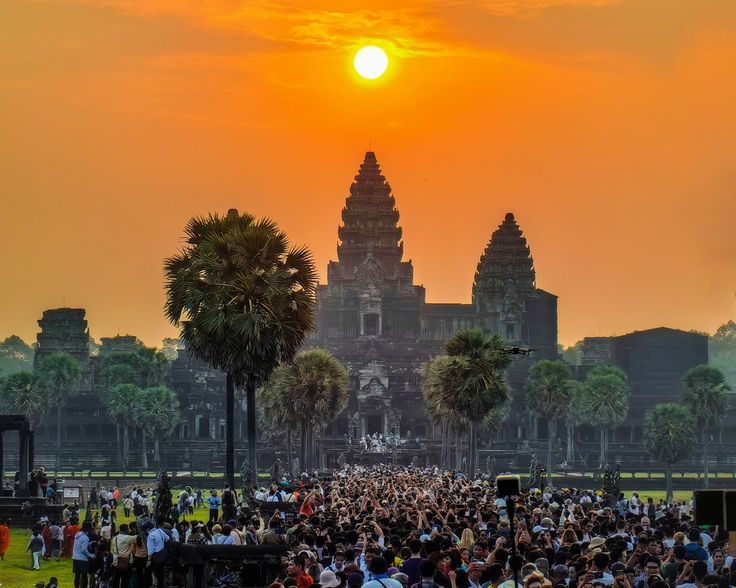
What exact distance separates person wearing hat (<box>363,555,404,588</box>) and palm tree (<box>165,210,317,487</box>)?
29904mm

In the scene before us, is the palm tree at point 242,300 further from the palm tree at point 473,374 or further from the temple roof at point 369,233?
the temple roof at point 369,233

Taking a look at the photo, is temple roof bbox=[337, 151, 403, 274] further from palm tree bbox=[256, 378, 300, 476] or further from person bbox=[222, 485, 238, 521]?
person bbox=[222, 485, 238, 521]

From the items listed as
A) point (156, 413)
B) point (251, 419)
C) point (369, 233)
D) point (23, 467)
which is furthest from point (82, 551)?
point (369, 233)

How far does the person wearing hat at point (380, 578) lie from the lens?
20.8 metres

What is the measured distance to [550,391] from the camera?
134 metres

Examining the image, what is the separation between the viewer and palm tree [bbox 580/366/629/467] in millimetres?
150625

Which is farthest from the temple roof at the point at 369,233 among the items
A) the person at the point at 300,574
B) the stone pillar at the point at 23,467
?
the person at the point at 300,574

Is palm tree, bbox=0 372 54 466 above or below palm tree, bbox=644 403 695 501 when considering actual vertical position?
above

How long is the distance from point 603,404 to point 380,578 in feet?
430

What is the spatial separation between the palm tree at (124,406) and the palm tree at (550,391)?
A: 3391 centimetres

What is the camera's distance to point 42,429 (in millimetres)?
168625

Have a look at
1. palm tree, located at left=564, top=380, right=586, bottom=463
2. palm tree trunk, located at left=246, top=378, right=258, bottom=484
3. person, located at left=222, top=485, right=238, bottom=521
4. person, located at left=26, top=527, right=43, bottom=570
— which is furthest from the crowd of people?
palm tree, located at left=564, top=380, right=586, bottom=463

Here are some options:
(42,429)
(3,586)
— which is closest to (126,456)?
(42,429)

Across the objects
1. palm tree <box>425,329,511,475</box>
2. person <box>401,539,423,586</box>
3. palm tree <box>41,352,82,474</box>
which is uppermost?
palm tree <box>41,352,82,474</box>
